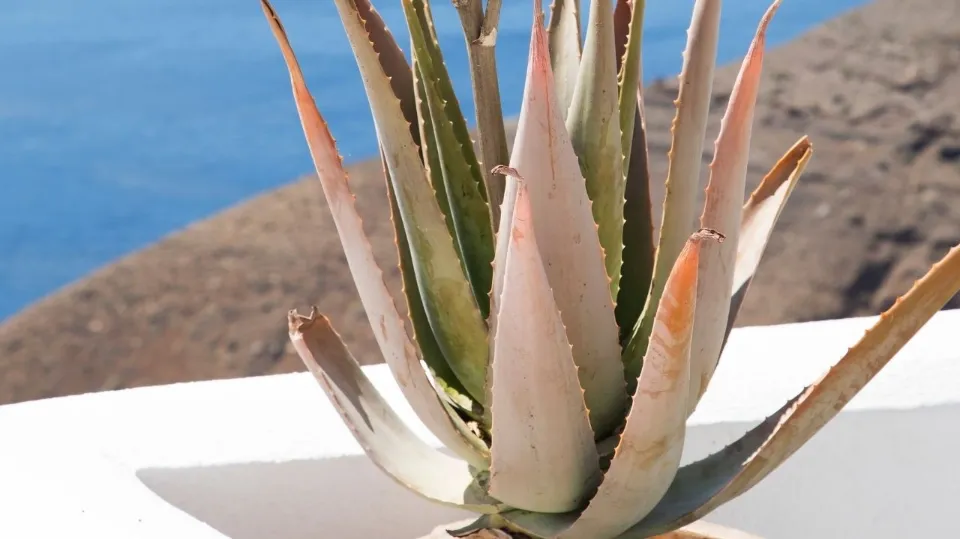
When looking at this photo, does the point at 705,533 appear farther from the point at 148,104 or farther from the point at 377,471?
the point at 148,104

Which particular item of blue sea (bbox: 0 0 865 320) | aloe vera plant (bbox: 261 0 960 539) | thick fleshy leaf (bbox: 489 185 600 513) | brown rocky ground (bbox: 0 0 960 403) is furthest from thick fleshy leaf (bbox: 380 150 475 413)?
blue sea (bbox: 0 0 865 320)

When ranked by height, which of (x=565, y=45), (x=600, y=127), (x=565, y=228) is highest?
(x=565, y=45)

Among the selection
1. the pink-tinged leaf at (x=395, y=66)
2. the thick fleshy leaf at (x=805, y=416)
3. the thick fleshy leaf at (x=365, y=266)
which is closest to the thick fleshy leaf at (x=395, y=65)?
the pink-tinged leaf at (x=395, y=66)

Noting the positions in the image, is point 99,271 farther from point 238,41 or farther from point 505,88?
point 238,41

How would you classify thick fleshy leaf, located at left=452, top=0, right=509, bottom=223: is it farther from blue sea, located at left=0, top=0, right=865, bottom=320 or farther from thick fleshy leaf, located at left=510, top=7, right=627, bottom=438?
blue sea, located at left=0, top=0, right=865, bottom=320

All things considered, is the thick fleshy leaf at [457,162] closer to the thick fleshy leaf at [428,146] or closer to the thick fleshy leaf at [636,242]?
the thick fleshy leaf at [428,146]

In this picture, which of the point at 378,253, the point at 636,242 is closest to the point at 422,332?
the point at 636,242
